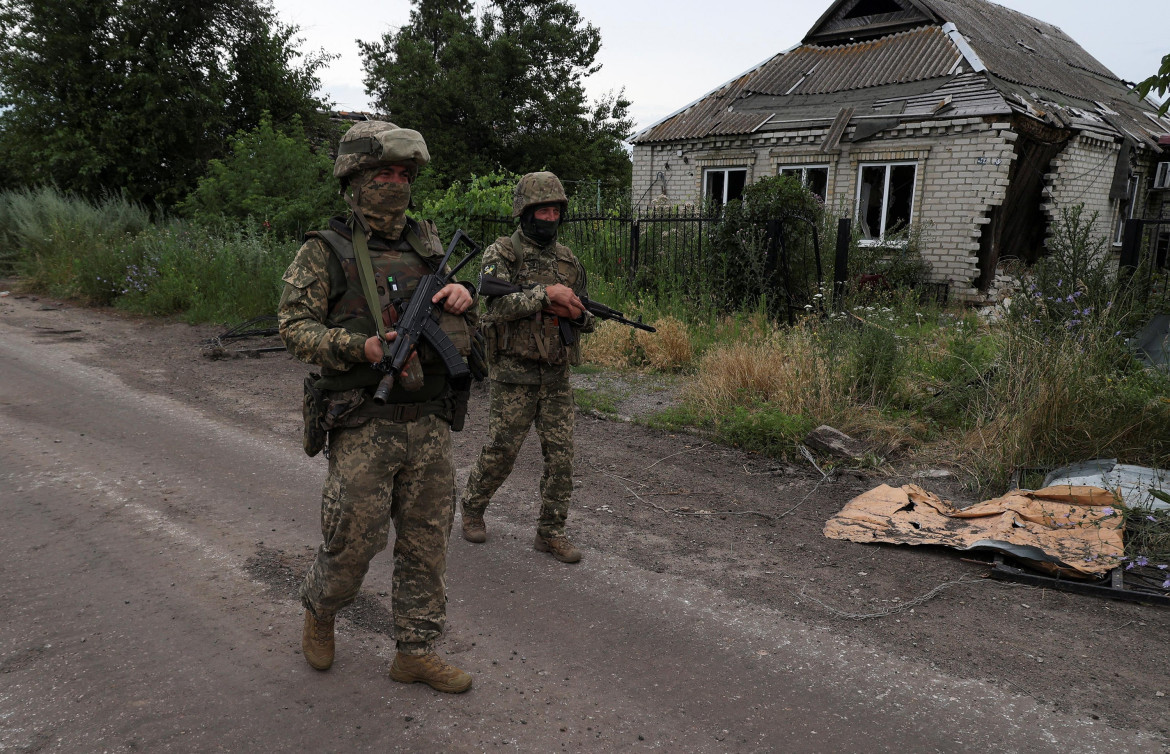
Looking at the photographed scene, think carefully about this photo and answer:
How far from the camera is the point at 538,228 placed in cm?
381

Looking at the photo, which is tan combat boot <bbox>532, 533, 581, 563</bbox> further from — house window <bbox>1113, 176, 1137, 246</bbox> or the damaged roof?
house window <bbox>1113, 176, 1137, 246</bbox>

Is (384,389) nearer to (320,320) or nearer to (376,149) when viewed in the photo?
(320,320)

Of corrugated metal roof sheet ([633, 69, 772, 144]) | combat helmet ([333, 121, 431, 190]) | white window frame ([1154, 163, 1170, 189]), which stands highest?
corrugated metal roof sheet ([633, 69, 772, 144])

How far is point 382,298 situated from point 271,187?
11391 millimetres

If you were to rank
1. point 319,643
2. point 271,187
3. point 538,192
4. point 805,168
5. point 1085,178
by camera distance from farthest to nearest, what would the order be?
point 805,168
point 1085,178
point 271,187
point 538,192
point 319,643

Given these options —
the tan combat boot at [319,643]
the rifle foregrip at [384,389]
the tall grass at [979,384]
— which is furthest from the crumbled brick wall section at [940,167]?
the tan combat boot at [319,643]

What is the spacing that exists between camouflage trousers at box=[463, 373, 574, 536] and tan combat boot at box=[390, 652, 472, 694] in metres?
1.19

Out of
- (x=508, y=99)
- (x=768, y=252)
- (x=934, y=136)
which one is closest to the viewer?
(x=768, y=252)

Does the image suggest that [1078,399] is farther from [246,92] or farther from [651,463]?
[246,92]

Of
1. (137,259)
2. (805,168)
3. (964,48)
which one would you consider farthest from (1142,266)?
(137,259)

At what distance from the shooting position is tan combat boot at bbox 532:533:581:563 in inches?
148

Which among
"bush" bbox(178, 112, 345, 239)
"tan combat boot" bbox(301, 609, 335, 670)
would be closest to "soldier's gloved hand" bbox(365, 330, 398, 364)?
"tan combat boot" bbox(301, 609, 335, 670)

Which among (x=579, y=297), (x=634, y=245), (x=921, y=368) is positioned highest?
(x=579, y=297)

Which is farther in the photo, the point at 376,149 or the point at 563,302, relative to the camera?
the point at 563,302
